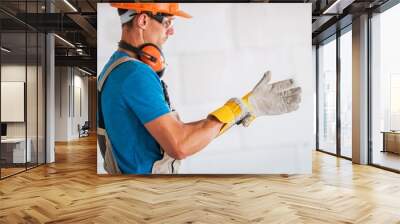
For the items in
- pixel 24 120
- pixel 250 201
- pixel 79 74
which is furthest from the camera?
pixel 79 74

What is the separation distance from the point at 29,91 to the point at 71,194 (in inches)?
134

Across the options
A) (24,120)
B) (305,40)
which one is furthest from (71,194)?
(305,40)

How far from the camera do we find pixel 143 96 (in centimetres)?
602

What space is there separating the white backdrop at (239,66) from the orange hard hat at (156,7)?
10 cm

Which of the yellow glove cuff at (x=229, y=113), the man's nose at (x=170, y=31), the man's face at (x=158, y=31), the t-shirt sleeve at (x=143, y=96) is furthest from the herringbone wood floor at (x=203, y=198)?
the man's nose at (x=170, y=31)

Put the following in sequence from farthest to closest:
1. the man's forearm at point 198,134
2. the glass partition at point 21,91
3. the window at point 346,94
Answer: the window at point 346,94, the glass partition at point 21,91, the man's forearm at point 198,134

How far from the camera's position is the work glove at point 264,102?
673cm

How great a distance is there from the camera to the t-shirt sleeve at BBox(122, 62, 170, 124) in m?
5.95

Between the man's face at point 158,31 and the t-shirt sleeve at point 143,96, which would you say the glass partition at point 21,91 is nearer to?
the t-shirt sleeve at point 143,96

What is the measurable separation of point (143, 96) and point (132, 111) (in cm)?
29

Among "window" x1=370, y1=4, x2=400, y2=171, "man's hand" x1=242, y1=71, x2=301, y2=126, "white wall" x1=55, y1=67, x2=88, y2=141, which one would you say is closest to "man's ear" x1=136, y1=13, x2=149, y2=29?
"man's hand" x1=242, y1=71, x2=301, y2=126

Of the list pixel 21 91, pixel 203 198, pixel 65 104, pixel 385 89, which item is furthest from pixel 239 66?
pixel 65 104

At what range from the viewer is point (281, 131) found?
6.77 meters

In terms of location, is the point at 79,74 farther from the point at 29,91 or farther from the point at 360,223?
the point at 360,223
